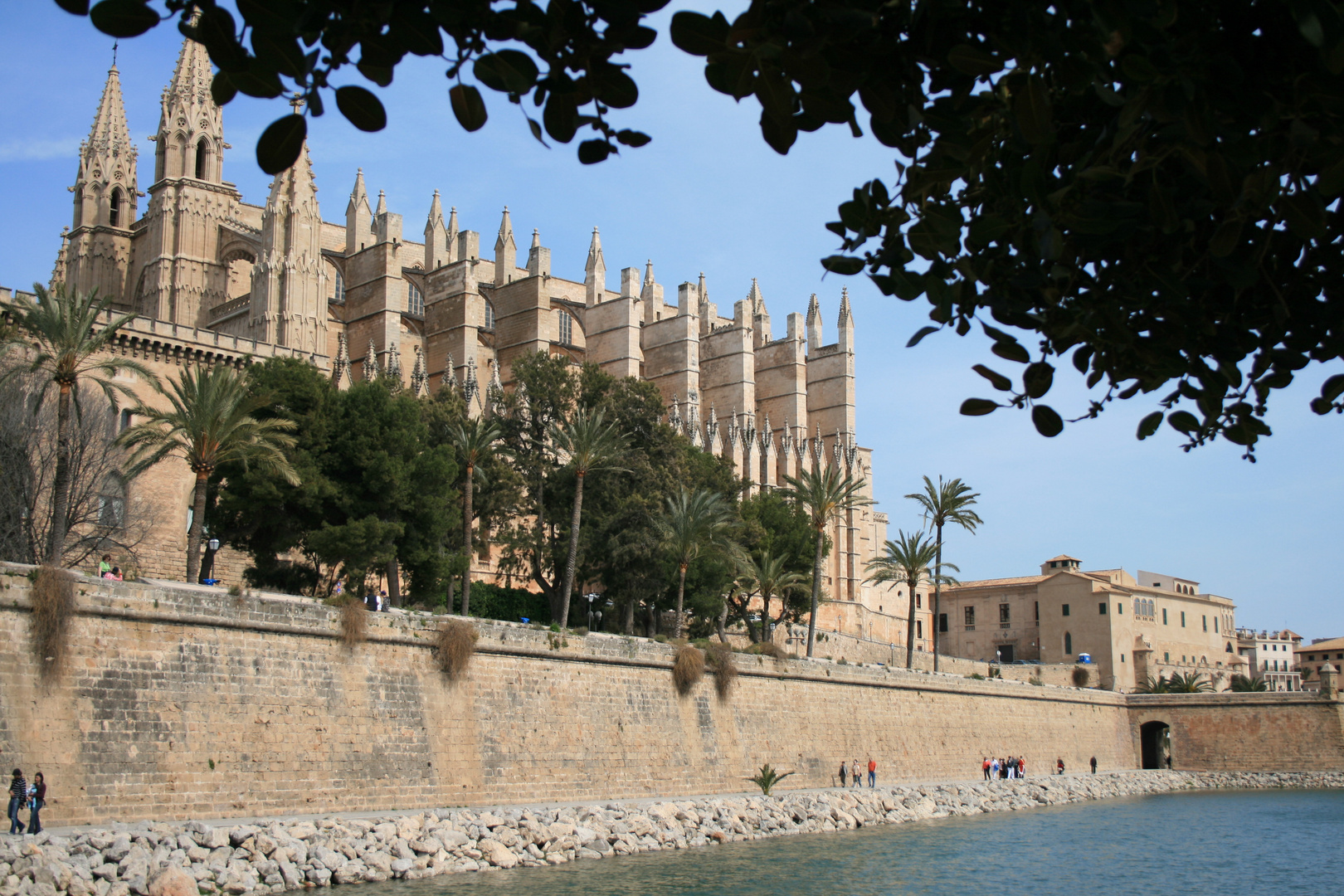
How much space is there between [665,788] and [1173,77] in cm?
Answer: 2211

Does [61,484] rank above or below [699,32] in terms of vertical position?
above

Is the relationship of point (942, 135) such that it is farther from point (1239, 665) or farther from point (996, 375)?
point (1239, 665)

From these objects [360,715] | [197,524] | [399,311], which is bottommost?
[360,715]

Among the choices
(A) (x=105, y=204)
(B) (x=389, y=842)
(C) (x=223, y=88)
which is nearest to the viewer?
(C) (x=223, y=88)

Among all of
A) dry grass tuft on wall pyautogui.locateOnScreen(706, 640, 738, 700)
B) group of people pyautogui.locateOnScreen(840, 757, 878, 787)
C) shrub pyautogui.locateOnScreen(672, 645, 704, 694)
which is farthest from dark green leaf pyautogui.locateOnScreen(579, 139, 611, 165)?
group of people pyautogui.locateOnScreen(840, 757, 878, 787)

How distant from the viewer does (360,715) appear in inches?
745

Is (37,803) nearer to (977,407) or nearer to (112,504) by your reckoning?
(977,407)

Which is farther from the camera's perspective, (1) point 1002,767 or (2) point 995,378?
(1) point 1002,767

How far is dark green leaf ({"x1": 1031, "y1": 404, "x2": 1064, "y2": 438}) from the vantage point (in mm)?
4770

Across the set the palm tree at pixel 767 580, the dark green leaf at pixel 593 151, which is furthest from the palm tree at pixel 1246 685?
the dark green leaf at pixel 593 151

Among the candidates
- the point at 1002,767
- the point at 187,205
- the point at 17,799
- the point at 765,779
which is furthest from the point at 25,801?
the point at 187,205

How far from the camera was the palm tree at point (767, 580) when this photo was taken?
3462cm

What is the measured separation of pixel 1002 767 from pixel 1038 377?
34447 millimetres

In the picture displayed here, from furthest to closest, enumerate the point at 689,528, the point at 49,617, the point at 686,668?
1. the point at 689,528
2. the point at 686,668
3. the point at 49,617
